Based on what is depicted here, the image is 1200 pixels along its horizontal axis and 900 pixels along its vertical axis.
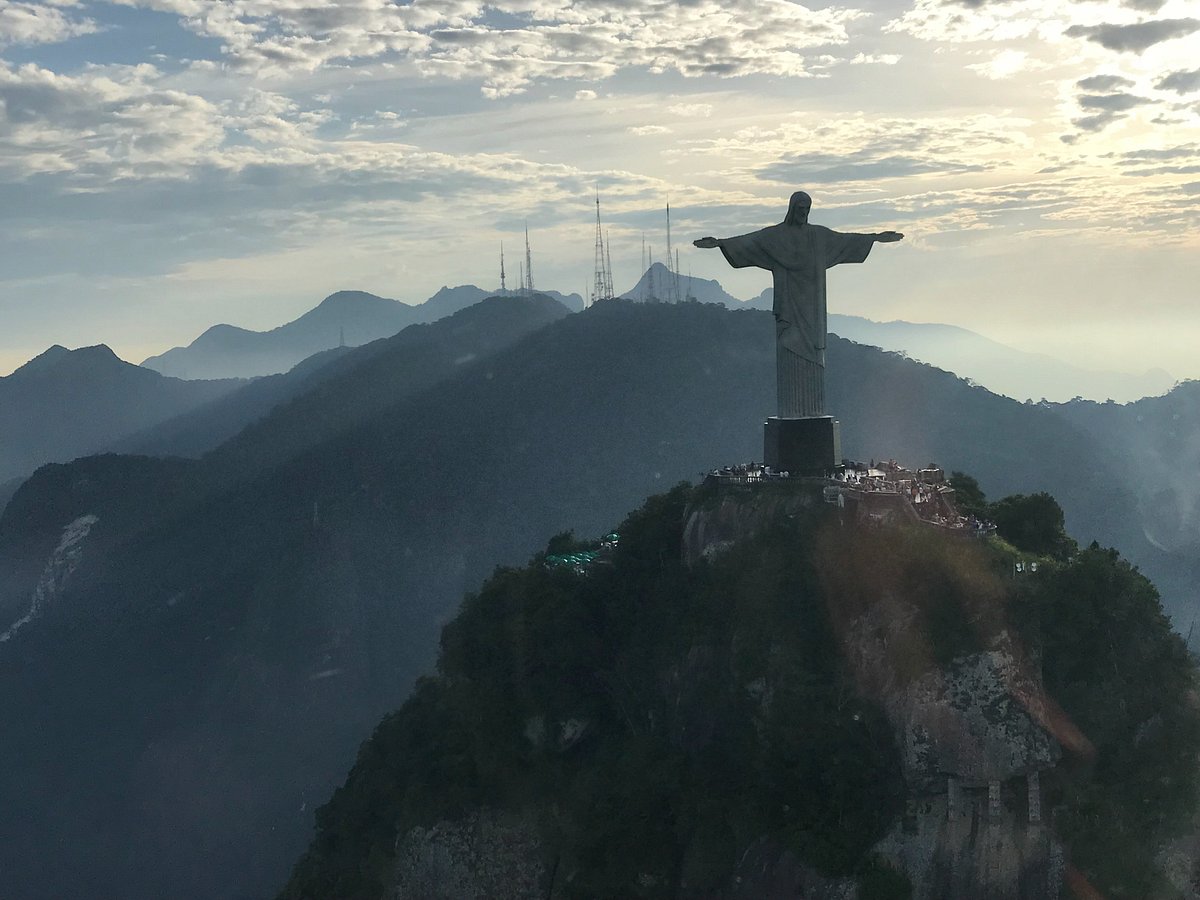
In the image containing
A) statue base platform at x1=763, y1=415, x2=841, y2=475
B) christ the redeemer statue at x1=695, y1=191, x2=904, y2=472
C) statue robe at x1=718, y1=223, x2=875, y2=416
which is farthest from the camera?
statue robe at x1=718, y1=223, x2=875, y2=416

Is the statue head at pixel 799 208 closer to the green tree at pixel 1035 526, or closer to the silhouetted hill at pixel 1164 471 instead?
the green tree at pixel 1035 526

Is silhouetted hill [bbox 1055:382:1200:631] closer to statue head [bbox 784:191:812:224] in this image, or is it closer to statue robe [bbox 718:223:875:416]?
statue robe [bbox 718:223:875:416]

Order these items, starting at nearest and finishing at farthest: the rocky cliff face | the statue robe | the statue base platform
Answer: the rocky cliff face
the statue base platform
the statue robe

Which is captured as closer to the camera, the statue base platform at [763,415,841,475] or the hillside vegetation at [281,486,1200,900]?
the hillside vegetation at [281,486,1200,900]

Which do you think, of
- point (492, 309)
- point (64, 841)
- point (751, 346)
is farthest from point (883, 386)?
point (64, 841)

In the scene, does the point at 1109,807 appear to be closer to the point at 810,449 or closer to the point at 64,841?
the point at 810,449

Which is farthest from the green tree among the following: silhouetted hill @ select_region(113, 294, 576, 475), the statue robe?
silhouetted hill @ select_region(113, 294, 576, 475)

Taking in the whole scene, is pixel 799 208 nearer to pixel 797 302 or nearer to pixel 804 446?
pixel 797 302

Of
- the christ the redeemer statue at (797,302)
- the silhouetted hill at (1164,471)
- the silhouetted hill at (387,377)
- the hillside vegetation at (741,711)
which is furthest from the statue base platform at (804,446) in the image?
the silhouetted hill at (387,377)
